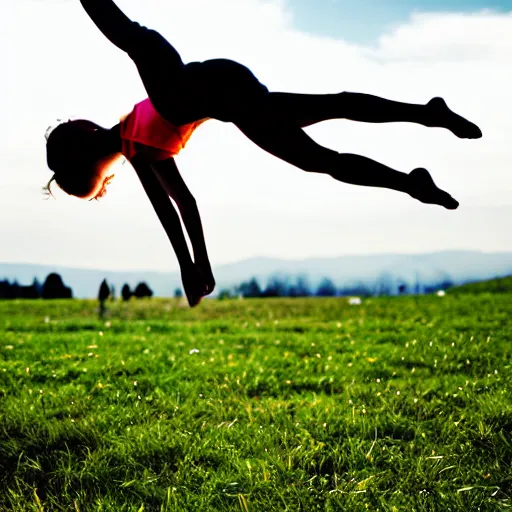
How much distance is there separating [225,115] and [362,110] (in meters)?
0.56

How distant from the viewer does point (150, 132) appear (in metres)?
2.91

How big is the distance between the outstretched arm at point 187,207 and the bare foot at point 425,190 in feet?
3.75

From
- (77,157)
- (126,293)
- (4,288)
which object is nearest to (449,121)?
(77,157)

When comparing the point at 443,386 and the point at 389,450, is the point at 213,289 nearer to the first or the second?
the point at 389,450

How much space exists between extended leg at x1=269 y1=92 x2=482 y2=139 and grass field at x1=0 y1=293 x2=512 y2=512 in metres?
2.19

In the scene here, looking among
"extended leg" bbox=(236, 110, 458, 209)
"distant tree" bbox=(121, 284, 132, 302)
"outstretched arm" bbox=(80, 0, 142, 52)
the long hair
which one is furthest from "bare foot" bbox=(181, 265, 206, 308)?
"distant tree" bbox=(121, 284, 132, 302)

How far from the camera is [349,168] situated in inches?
108

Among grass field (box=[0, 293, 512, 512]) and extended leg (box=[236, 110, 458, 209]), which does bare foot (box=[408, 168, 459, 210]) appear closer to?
extended leg (box=[236, 110, 458, 209])

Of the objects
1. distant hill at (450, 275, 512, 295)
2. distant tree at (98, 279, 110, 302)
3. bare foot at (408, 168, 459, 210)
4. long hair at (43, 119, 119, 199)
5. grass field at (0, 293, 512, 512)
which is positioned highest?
long hair at (43, 119, 119, 199)

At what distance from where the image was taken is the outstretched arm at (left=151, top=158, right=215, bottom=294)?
3.29 metres

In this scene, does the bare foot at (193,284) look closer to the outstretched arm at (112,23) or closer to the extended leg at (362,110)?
the extended leg at (362,110)

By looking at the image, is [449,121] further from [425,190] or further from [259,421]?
[259,421]

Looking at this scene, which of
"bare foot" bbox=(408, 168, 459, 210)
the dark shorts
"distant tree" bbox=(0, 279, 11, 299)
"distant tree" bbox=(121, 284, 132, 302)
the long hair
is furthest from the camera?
"distant tree" bbox=(0, 279, 11, 299)

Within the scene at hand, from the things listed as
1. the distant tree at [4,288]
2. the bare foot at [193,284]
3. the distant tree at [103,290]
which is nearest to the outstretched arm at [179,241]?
the bare foot at [193,284]
